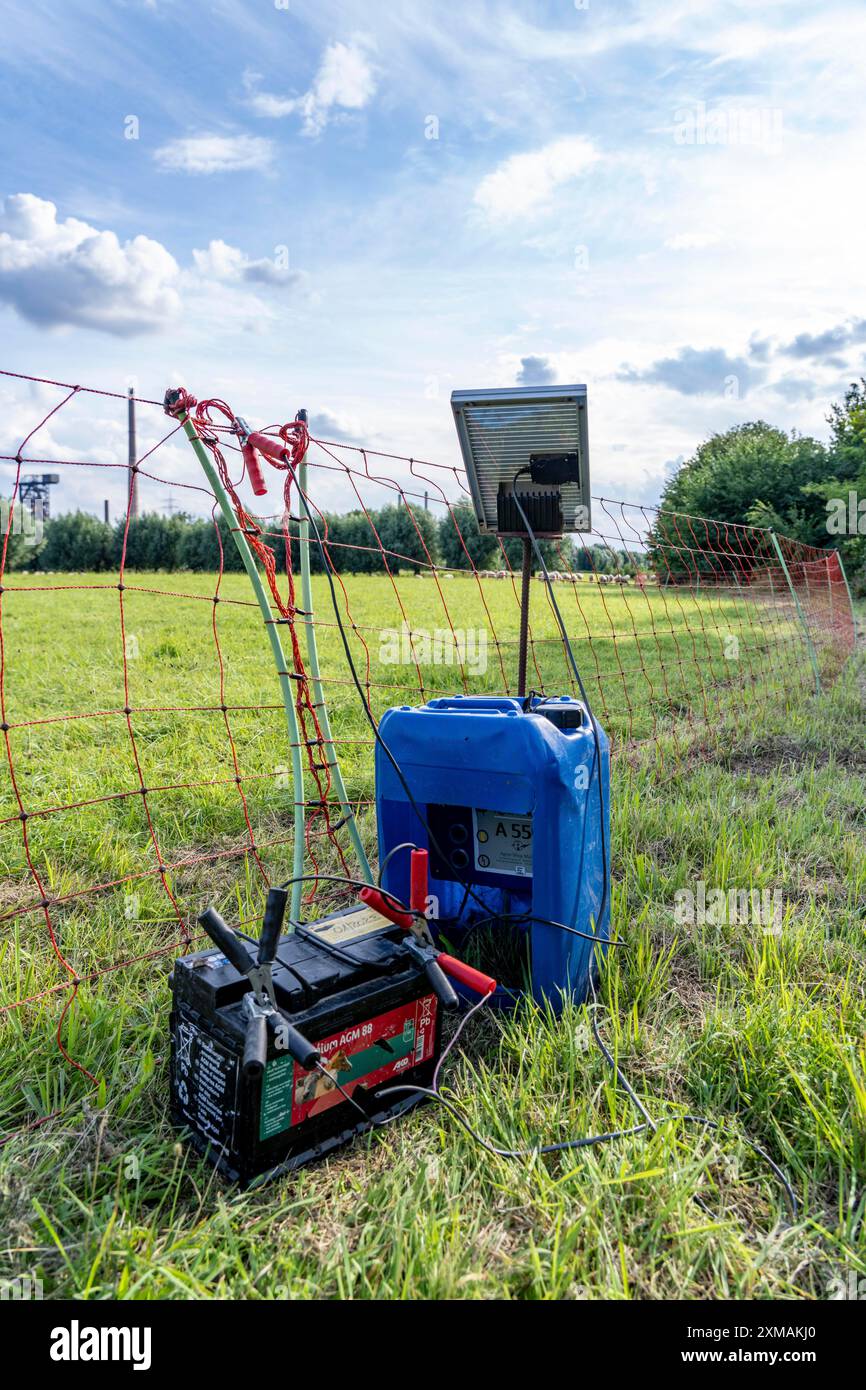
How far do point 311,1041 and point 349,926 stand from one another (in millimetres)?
355

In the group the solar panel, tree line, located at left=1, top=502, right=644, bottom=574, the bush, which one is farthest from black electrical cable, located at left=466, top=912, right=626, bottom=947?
the bush

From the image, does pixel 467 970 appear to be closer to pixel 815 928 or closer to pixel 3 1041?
pixel 3 1041

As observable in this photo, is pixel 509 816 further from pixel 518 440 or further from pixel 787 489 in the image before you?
pixel 787 489

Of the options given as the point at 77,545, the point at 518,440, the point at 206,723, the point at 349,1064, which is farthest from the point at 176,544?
the point at 349,1064

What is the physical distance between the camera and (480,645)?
9.14m

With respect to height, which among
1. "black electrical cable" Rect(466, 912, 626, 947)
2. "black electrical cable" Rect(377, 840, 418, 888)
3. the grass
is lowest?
the grass

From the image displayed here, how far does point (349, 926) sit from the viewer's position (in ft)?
6.52

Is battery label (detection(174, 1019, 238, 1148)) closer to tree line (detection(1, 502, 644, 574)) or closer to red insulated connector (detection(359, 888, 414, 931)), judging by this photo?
red insulated connector (detection(359, 888, 414, 931))

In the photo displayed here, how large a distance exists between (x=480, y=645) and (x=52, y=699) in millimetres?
4612

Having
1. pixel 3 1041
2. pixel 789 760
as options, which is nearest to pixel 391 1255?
pixel 3 1041

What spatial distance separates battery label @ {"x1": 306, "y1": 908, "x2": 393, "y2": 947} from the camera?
1.94 metres

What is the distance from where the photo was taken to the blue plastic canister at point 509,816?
6.80ft

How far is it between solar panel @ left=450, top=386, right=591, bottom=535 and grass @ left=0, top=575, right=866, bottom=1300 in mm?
1266
